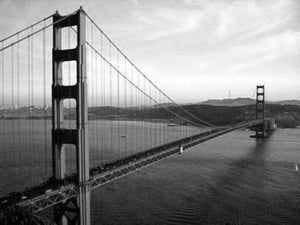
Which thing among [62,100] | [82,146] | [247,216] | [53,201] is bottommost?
[247,216]

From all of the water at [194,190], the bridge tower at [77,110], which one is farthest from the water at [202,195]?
the bridge tower at [77,110]

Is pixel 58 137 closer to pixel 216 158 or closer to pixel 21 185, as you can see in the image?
pixel 21 185

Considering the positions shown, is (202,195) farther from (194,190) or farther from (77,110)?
(77,110)

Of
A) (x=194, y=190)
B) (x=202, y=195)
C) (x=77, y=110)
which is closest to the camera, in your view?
(x=77, y=110)

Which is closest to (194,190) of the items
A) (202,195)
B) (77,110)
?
(202,195)

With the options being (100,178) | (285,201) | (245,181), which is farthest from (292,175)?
(100,178)

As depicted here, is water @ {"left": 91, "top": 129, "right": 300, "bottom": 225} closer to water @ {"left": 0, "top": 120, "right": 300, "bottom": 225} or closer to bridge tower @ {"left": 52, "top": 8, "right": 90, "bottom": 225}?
water @ {"left": 0, "top": 120, "right": 300, "bottom": 225}

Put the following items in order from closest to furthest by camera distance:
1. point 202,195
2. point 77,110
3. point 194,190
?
point 77,110 → point 202,195 → point 194,190
